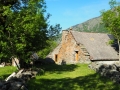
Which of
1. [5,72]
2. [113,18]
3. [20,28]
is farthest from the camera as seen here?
[113,18]

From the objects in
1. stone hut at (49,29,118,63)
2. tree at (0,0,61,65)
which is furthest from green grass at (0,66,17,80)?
stone hut at (49,29,118,63)

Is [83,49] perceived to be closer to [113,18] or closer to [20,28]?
[113,18]

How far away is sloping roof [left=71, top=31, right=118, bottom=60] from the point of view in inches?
1734

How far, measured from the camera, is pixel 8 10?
79.2ft

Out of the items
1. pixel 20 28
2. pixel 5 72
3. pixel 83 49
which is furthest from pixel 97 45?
pixel 20 28

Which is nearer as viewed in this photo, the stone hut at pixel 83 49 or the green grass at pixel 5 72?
the green grass at pixel 5 72

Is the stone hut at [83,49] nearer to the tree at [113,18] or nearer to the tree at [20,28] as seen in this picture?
the tree at [113,18]

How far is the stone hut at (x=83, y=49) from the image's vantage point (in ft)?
144

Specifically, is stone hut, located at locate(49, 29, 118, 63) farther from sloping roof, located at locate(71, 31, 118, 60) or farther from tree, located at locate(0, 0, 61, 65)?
tree, located at locate(0, 0, 61, 65)

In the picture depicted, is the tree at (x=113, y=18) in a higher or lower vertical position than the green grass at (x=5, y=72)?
higher

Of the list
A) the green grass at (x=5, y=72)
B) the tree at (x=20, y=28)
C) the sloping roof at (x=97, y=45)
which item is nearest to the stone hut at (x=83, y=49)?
the sloping roof at (x=97, y=45)

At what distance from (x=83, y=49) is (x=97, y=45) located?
4.62m

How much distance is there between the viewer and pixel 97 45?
155 ft

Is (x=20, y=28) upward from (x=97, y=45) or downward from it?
upward
